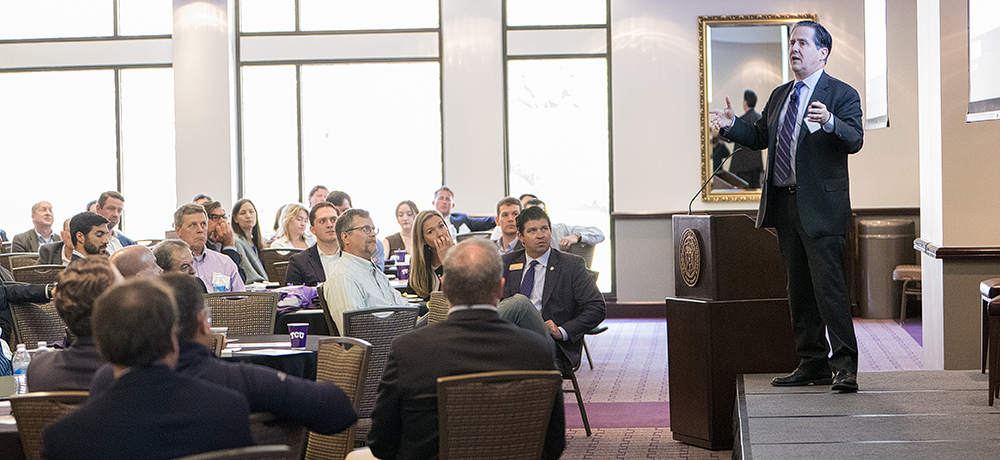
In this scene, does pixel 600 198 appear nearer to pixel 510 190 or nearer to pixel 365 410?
pixel 510 190

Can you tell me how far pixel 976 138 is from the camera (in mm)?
5734

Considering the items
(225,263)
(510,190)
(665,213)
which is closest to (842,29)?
(665,213)

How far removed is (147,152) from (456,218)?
4101 mm

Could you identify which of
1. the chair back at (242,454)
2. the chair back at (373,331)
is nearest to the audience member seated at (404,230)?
the chair back at (373,331)

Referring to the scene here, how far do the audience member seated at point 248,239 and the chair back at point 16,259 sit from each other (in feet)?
6.16

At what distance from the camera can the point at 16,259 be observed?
27.0 feet

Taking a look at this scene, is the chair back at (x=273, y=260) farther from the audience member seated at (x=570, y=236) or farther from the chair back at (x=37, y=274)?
the audience member seated at (x=570, y=236)

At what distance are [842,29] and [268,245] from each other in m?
6.26

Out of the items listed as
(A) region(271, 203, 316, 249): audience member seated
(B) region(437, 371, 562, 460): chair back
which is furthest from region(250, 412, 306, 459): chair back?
(A) region(271, 203, 316, 249): audience member seated

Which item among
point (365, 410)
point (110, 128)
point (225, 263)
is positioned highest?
point (110, 128)

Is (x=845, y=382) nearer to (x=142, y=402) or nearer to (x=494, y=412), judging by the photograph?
(x=494, y=412)

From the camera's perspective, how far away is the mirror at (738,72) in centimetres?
1019

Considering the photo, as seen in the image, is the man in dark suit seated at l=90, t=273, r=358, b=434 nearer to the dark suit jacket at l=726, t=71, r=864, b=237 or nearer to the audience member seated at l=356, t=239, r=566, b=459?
the audience member seated at l=356, t=239, r=566, b=459

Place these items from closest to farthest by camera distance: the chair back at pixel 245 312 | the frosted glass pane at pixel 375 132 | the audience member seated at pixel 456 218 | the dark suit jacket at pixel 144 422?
the dark suit jacket at pixel 144 422 → the chair back at pixel 245 312 → the audience member seated at pixel 456 218 → the frosted glass pane at pixel 375 132
